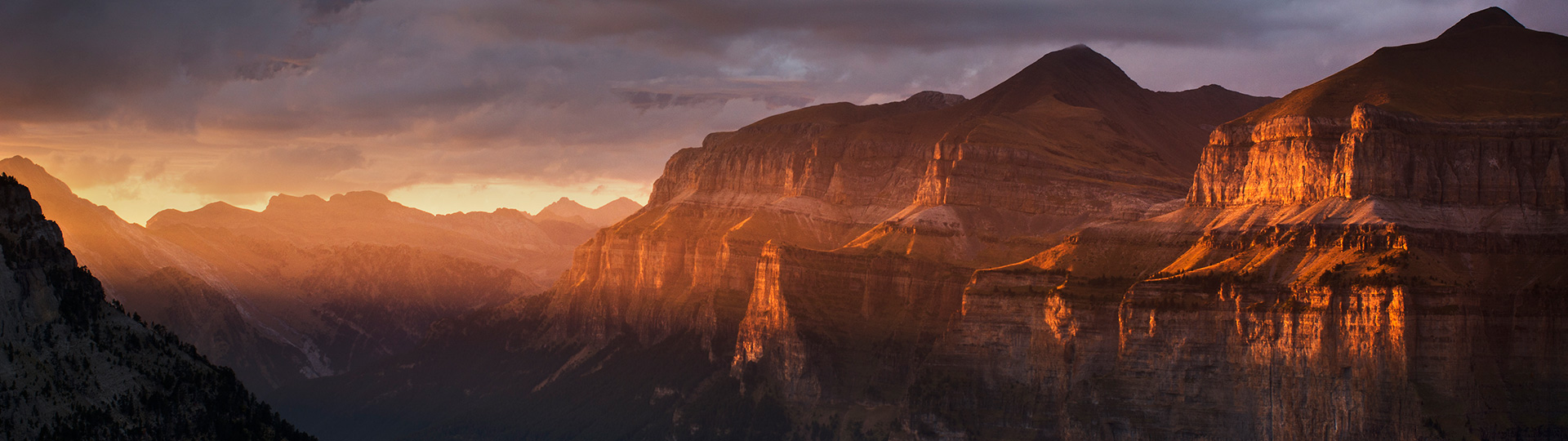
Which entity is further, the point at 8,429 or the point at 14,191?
the point at 14,191

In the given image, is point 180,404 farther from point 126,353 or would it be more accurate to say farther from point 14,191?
point 14,191

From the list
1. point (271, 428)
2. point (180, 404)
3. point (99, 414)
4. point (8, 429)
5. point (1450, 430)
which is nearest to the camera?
point (8, 429)

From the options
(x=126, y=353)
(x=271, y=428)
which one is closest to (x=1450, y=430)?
(x=271, y=428)

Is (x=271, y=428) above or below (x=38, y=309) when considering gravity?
below

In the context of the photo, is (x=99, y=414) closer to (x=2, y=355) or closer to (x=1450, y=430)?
(x=2, y=355)

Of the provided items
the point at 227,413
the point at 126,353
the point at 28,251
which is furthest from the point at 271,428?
the point at 28,251

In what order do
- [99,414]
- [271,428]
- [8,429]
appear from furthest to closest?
[271,428] < [99,414] < [8,429]
